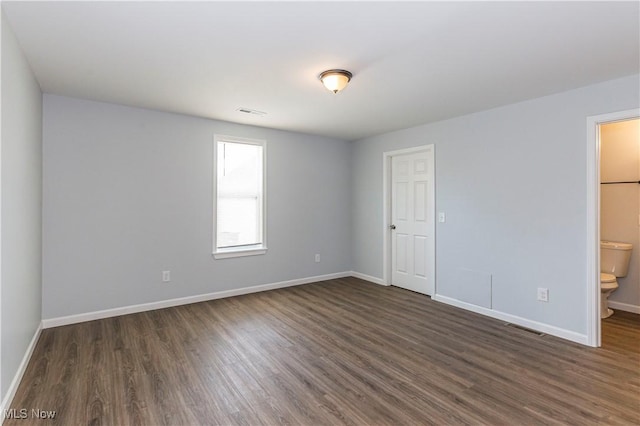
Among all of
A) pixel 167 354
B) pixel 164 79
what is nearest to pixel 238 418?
pixel 167 354

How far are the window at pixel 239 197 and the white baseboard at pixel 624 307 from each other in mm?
4553

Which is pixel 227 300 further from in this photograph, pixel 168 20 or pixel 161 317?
pixel 168 20

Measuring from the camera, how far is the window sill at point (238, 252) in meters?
4.50

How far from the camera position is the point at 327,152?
18.2ft

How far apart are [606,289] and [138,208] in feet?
17.7

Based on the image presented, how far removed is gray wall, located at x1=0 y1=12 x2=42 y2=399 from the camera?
200cm

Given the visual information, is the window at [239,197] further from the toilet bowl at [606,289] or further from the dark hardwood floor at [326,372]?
the toilet bowl at [606,289]

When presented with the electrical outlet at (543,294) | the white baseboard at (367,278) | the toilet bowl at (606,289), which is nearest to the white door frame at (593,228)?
the electrical outlet at (543,294)

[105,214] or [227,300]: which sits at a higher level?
[105,214]

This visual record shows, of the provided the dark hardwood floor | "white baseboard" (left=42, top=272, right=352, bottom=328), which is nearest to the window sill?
"white baseboard" (left=42, top=272, right=352, bottom=328)

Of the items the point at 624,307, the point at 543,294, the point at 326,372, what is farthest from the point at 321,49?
the point at 624,307

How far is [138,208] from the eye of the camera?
3910 mm

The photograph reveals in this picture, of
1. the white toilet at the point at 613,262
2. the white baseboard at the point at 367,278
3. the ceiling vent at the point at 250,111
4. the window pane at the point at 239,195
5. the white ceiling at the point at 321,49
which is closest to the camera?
the white ceiling at the point at 321,49

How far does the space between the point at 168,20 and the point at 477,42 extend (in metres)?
2.02
